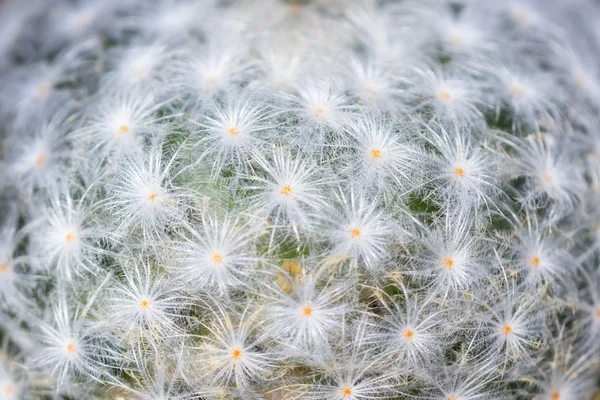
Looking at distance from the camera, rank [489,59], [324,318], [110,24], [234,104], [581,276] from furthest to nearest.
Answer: [110,24], [489,59], [581,276], [234,104], [324,318]

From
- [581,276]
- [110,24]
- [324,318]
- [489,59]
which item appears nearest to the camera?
[324,318]

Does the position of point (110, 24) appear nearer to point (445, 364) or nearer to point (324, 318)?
point (324, 318)

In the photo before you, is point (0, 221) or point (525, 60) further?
point (525, 60)

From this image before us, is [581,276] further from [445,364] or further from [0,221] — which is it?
[0,221]

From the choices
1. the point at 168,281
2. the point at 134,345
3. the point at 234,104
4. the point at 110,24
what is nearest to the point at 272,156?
the point at 234,104

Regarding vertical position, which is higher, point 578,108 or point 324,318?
point 578,108

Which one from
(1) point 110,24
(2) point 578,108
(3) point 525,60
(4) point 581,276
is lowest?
(4) point 581,276
